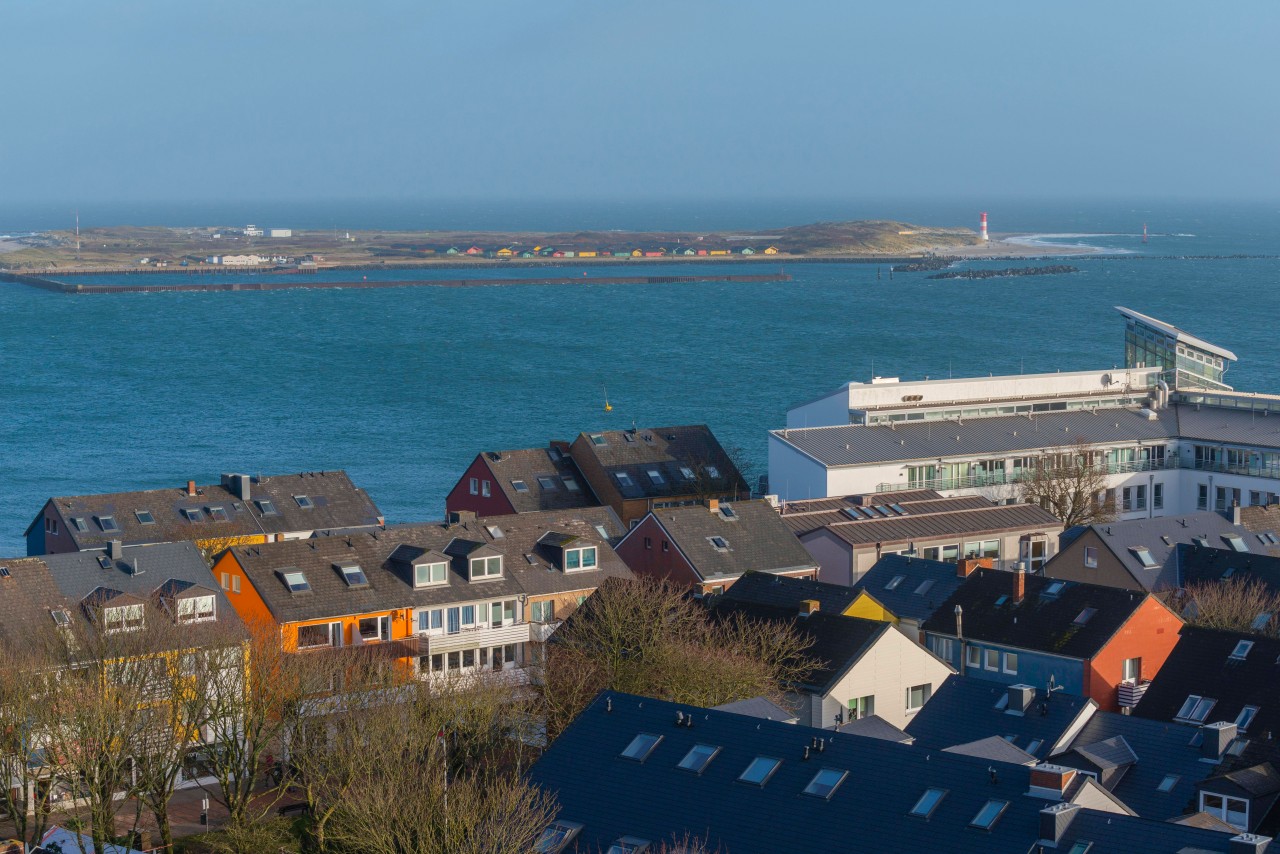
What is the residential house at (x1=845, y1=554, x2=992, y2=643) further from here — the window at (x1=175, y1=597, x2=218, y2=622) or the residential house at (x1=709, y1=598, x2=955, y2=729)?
the window at (x1=175, y1=597, x2=218, y2=622)

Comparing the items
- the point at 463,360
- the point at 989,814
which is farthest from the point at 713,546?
the point at 463,360

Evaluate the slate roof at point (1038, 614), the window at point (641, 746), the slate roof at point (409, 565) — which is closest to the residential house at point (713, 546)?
the slate roof at point (409, 565)

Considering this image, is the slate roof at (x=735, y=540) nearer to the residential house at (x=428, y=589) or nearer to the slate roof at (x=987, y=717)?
the residential house at (x=428, y=589)

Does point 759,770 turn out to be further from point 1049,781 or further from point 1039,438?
point 1039,438

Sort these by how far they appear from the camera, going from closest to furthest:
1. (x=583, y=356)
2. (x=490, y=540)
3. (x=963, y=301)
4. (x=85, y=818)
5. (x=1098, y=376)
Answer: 1. (x=85, y=818)
2. (x=490, y=540)
3. (x=1098, y=376)
4. (x=583, y=356)
5. (x=963, y=301)

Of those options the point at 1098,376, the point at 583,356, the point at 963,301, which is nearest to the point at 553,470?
the point at 1098,376

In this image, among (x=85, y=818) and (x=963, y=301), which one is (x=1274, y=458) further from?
(x=963, y=301)
